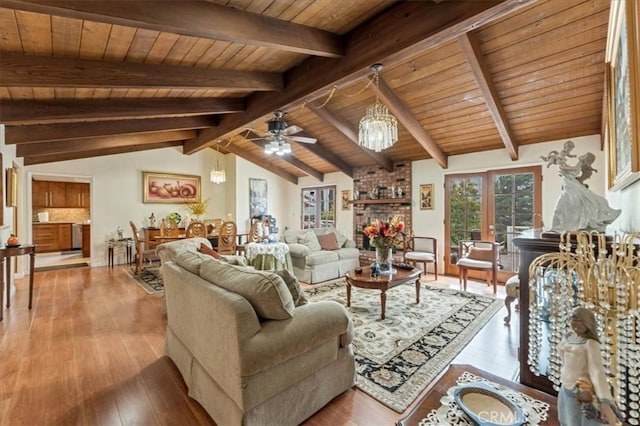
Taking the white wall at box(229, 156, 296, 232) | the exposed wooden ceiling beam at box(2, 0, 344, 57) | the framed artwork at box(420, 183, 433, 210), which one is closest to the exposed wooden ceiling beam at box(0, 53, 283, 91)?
the exposed wooden ceiling beam at box(2, 0, 344, 57)

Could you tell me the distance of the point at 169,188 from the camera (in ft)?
24.7

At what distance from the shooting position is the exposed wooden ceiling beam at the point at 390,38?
2025 mm

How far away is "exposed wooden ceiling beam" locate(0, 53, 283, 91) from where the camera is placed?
7.56ft

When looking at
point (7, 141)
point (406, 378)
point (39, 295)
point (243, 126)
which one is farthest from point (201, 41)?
point (39, 295)

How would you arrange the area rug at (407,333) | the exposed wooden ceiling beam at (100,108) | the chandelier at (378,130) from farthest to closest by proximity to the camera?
1. the chandelier at (378,130)
2. the exposed wooden ceiling beam at (100,108)
3. the area rug at (407,333)

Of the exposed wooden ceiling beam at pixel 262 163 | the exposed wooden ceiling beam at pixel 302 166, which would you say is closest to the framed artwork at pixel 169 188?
the exposed wooden ceiling beam at pixel 262 163

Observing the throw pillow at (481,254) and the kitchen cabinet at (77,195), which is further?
the kitchen cabinet at (77,195)

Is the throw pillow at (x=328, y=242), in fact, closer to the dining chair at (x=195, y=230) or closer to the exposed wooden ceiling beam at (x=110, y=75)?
the dining chair at (x=195, y=230)

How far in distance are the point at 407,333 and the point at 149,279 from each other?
15.4 ft

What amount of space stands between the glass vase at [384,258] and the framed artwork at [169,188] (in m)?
5.88

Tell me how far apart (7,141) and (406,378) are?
5.61 metres

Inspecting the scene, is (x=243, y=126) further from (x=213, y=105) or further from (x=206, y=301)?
(x=206, y=301)

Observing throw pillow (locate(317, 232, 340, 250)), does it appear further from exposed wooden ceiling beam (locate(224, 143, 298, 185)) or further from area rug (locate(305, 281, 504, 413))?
exposed wooden ceiling beam (locate(224, 143, 298, 185))

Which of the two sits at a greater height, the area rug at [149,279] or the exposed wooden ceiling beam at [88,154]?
the exposed wooden ceiling beam at [88,154]
